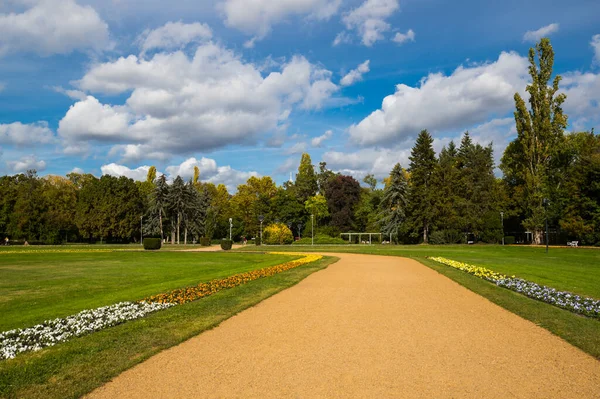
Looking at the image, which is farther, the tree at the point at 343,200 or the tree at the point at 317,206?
Answer: the tree at the point at 317,206

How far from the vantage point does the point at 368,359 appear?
18.4 feet

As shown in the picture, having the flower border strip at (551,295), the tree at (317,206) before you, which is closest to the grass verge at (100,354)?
the flower border strip at (551,295)

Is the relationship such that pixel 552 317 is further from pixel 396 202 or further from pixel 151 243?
pixel 396 202

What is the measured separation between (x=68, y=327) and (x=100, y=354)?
207 centimetres

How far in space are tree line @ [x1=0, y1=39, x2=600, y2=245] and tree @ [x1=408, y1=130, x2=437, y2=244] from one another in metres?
0.14

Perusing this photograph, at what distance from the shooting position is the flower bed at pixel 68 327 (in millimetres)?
6148

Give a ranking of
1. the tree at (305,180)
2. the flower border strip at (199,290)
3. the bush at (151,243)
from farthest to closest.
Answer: the tree at (305,180) < the bush at (151,243) < the flower border strip at (199,290)

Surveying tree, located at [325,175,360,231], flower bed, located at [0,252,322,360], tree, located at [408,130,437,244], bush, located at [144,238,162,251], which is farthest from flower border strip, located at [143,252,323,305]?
tree, located at [325,175,360,231]

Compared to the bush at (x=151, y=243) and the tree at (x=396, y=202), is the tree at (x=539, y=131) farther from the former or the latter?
the bush at (x=151, y=243)

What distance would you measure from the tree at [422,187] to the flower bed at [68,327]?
48.0m

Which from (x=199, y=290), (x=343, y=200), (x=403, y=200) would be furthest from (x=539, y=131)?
(x=199, y=290)

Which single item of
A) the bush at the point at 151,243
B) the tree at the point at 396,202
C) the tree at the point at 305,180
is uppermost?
the tree at the point at 305,180

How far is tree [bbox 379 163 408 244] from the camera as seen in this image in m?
56.5

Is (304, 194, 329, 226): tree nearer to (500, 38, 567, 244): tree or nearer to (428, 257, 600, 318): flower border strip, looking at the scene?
(500, 38, 567, 244): tree
